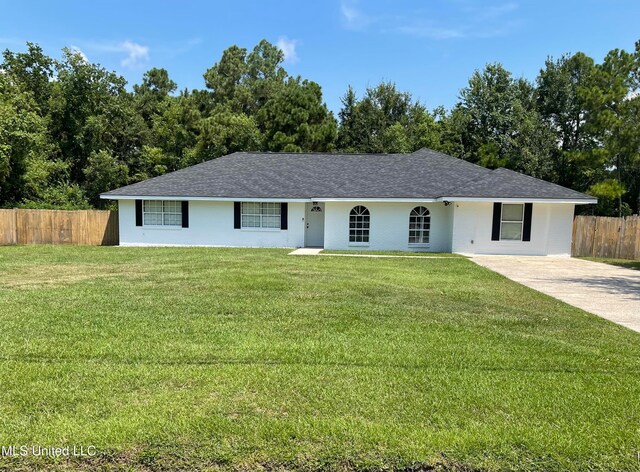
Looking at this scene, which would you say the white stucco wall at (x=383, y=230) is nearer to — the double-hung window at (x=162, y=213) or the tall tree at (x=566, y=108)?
the double-hung window at (x=162, y=213)

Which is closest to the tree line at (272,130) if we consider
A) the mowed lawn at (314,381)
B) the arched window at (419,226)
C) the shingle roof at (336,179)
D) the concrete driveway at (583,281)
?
the shingle roof at (336,179)

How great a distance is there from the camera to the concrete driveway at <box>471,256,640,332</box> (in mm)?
8391

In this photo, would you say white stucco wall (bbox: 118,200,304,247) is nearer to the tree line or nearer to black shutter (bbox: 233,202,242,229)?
black shutter (bbox: 233,202,242,229)

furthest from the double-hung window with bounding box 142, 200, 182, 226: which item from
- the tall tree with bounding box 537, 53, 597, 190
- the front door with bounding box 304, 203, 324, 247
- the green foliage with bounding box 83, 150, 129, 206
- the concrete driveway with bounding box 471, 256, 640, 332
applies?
the tall tree with bounding box 537, 53, 597, 190

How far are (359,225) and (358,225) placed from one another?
0.15 ft

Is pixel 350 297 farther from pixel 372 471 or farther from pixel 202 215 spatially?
pixel 202 215

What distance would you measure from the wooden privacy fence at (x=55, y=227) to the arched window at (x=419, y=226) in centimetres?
1456

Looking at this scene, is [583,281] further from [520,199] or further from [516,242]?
[516,242]

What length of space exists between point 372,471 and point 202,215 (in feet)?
60.7

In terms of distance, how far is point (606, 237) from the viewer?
19219 millimetres

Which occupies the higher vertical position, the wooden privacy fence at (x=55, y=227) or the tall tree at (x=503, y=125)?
the tall tree at (x=503, y=125)

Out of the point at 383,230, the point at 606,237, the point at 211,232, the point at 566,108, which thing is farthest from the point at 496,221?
the point at 566,108

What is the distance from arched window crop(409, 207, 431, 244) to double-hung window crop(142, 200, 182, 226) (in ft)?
34.4

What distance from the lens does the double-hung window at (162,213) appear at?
20.7 metres
